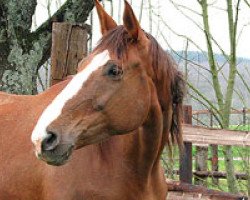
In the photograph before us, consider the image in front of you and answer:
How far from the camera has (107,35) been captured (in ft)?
11.1

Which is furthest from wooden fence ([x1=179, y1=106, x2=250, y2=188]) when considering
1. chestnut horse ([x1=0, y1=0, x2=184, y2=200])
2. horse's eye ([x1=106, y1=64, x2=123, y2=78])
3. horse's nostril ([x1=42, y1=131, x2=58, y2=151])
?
horse's nostril ([x1=42, y1=131, x2=58, y2=151])

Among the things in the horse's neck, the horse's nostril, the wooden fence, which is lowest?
the wooden fence

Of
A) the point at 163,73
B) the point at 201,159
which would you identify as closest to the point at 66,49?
the point at 163,73

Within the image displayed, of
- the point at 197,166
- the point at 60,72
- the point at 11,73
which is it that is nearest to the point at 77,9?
the point at 11,73

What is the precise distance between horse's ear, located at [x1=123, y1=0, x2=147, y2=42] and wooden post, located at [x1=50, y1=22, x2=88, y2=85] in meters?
1.49

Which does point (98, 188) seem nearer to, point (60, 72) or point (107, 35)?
point (107, 35)

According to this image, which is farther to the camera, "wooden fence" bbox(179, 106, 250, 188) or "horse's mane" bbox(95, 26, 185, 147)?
"wooden fence" bbox(179, 106, 250, 188)

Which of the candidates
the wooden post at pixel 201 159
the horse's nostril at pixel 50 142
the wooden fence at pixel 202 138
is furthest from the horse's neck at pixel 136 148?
the wooden post at pixel 201 159

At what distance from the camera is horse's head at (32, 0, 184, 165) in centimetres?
299

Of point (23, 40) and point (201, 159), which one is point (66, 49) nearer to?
point (23, 40)

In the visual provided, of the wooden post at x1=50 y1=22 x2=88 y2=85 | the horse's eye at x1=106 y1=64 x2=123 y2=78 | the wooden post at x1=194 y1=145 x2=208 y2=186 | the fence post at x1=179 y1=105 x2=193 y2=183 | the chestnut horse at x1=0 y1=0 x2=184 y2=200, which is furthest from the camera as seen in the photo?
the wooden post at x1=194 y1=145 x2=208 y2=186

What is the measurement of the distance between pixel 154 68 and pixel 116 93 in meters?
0.38

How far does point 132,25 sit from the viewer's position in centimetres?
341

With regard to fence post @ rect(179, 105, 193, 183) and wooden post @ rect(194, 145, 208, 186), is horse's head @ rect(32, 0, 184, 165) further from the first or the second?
wooden post @ rect(194, 145, 208, 186)
